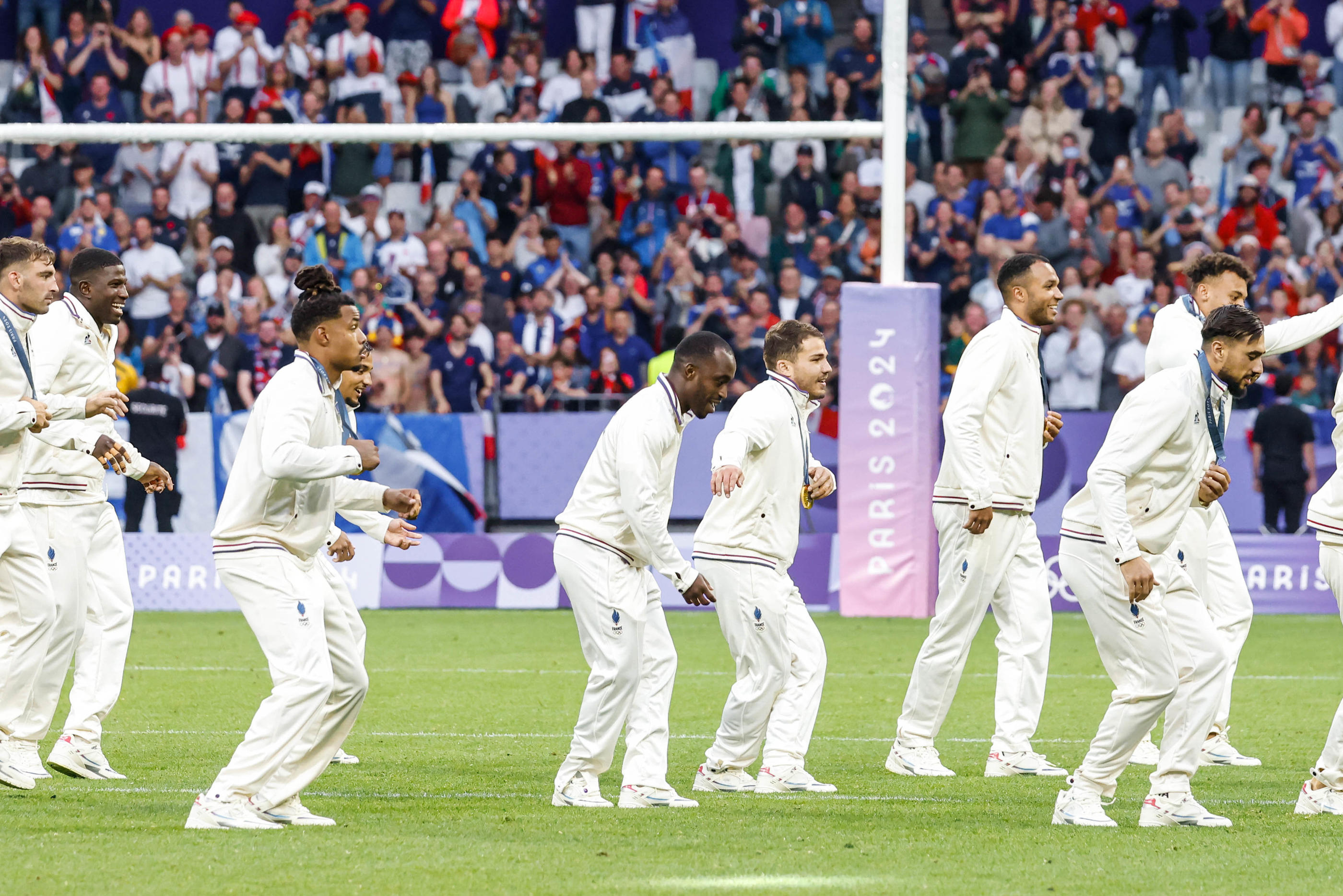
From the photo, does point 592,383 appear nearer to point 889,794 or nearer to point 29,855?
point 889,794

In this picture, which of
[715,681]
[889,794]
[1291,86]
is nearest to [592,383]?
[715,681]

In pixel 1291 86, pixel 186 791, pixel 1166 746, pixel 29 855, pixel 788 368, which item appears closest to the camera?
pixel 29 855

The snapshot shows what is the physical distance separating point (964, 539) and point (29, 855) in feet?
15.6

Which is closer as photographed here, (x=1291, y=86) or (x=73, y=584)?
(x=73, y=584)

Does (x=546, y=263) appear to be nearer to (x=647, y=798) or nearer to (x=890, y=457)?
(x=890, y=457)

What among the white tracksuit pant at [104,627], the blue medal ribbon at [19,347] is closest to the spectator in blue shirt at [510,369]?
the white tracksuit pant at [104,627]

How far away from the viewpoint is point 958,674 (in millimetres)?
9125

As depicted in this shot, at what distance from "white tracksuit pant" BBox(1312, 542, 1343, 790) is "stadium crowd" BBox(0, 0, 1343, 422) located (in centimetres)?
1139

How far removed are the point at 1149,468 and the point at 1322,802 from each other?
164 cm

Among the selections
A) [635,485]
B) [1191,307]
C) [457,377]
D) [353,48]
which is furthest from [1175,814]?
[353,48]

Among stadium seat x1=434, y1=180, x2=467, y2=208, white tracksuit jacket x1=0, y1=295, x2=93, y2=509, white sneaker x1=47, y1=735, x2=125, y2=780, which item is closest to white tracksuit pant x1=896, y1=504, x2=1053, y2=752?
white sneaker x1=47, y1=735, x2=125, y2=780

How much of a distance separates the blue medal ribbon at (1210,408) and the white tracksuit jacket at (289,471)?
330 centimetres

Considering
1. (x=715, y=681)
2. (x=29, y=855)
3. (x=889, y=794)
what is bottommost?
(x=715, y=681)

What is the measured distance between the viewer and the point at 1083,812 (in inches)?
290
